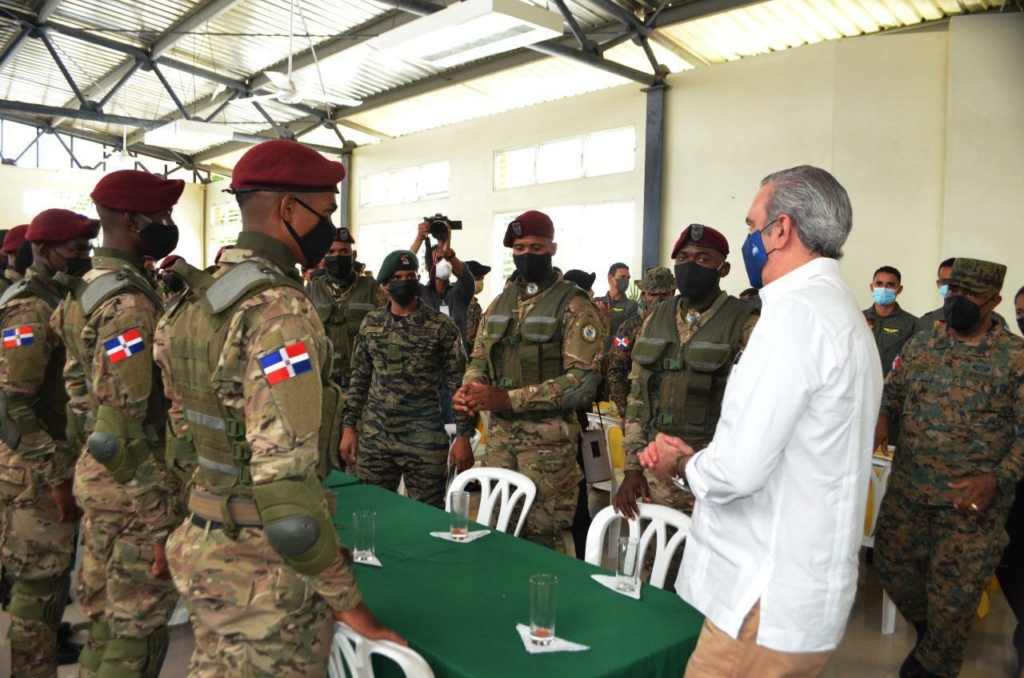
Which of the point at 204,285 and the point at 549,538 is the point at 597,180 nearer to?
the point at 549,538

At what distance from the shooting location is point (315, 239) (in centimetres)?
160

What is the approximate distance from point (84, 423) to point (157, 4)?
8487mm

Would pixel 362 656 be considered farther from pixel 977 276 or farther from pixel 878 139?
pixel 878 139

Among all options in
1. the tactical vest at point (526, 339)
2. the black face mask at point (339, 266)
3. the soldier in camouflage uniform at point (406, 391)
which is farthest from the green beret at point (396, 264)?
the black face mask at point (339, 266)

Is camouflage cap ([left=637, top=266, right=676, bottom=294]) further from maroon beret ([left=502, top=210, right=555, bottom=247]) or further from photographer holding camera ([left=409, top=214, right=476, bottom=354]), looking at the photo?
maroon beret ([left=502, top=210, right=555, bottom=247])

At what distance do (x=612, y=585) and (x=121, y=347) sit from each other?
1456 millimetres

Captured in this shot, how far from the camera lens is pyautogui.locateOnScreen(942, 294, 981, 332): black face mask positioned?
287 centimetres

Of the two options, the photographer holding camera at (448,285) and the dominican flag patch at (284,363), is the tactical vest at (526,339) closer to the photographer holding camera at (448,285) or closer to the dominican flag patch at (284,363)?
the photographer holding camera at (448,285)

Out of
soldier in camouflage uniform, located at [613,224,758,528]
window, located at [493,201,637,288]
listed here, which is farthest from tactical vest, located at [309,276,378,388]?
window, located at [493,201,637,288]

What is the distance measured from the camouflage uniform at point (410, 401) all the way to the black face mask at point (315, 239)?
188 centimetres

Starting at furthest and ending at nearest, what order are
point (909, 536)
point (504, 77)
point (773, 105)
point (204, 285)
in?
point (504, 77) → point (773, 105) → point (909, 536) → point (204, 285)

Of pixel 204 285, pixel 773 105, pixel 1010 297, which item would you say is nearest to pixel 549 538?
pixel 204 285

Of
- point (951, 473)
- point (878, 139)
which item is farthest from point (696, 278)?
point (878, 139)

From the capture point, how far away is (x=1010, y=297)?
252 inches
